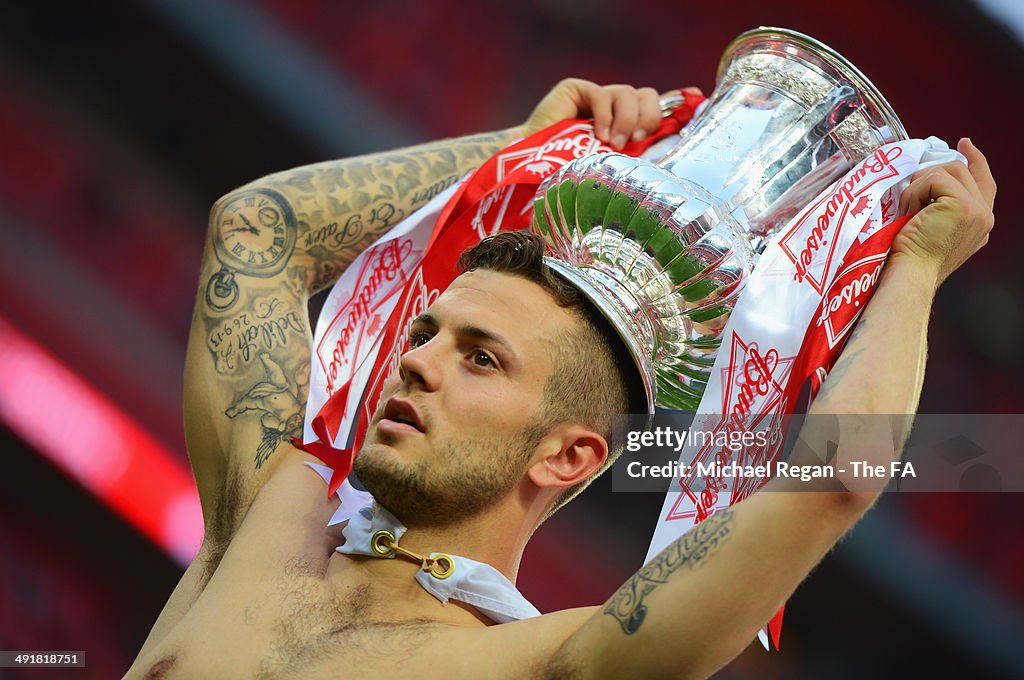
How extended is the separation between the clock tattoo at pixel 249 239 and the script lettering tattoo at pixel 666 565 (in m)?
1.07

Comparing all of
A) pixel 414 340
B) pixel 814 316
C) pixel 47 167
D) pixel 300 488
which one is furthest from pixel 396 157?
pixel 47 167

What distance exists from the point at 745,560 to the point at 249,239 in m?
1.29

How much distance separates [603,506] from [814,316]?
2.51 meters

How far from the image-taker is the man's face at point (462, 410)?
79.0 inches

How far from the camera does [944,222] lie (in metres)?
1.96

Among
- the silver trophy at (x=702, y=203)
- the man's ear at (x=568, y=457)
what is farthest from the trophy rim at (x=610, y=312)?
the man's ear at (x=568, y=457)

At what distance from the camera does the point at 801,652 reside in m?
4.19

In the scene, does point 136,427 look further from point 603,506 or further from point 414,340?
point 414,340

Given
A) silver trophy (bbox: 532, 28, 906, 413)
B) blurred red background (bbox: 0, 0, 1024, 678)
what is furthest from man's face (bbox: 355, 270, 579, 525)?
blurred red background (bbox: 0, 0, 1024, 678)

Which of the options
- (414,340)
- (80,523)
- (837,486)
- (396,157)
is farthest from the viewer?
(80,523)

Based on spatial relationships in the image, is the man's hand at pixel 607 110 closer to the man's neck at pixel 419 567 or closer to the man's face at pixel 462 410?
the man's face at pixel 462 410

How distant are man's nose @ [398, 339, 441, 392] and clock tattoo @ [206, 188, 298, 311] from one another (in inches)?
20.8

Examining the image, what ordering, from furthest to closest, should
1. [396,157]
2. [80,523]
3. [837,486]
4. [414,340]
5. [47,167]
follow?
[47,167] → [80,523] → [396,157] → [414,340] → [837,486]

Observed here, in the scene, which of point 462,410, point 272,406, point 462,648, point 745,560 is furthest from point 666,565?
point 272,406
